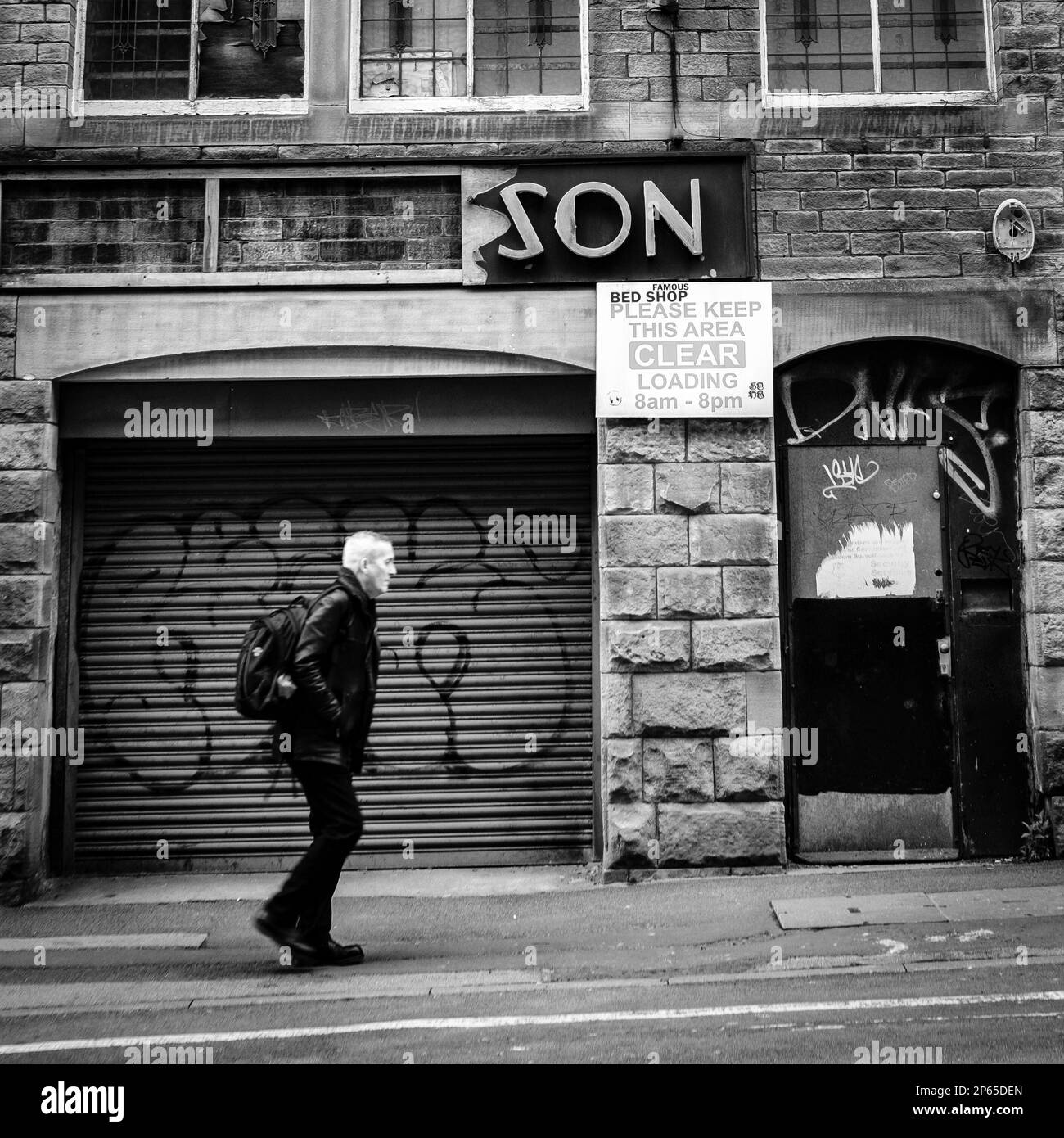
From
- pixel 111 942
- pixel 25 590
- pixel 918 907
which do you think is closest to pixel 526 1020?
pixel 918 907

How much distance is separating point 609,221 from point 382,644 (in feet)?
11.1

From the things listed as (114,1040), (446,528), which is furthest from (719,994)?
(446,528)

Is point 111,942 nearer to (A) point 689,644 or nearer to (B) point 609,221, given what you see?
(A) point 689,644

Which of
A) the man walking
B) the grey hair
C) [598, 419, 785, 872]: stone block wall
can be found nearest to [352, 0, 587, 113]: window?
[598, 419, 785, 872]: stone block wall

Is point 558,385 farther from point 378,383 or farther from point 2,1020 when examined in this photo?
point 2,1020

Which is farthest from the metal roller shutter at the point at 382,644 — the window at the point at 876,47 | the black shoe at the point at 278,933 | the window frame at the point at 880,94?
the window at the point at 876,47

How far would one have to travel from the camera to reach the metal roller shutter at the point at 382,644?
27.5ft

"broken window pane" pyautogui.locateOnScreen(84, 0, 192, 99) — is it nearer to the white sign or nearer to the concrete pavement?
the white sign

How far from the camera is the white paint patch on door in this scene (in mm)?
8164

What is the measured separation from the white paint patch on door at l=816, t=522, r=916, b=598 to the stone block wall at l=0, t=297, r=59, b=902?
5.32 m

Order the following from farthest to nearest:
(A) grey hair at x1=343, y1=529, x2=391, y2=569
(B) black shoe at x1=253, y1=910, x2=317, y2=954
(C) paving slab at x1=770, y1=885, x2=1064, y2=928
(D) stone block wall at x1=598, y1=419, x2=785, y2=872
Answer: (D) stone block wall at x1=598, y1=419, x2=785, y2=872, (C) paving slab at x1=770, y1=885, x2=1064, y2=928, (A) grey hair at x1=343, y1=529, x2=391, y2=569, (B) black shoe at x1=253, y1=910, x2=317, y2=954

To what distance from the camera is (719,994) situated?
217 inches

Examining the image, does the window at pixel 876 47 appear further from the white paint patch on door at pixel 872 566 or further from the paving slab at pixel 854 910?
the paving slab at pixel 854 910

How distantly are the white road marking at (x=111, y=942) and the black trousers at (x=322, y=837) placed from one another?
3.85 feet
